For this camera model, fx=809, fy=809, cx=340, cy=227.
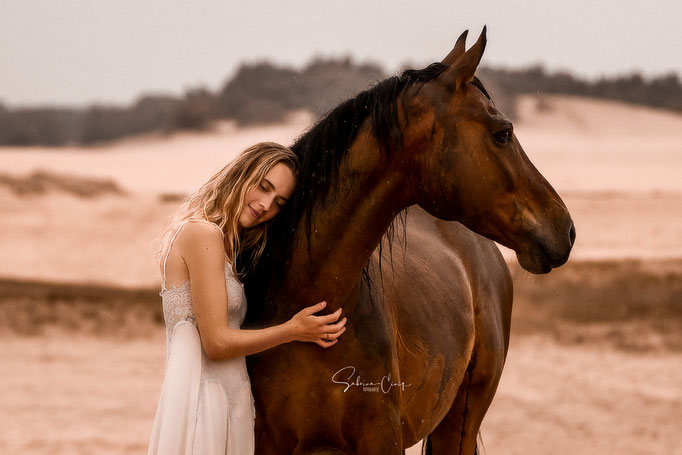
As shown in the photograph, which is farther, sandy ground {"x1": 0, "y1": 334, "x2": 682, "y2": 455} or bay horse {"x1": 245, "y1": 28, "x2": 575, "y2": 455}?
sandy ground {"x1": 0, "y1": 334, "x2": 682, "y2": 455}

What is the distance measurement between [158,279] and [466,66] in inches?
545

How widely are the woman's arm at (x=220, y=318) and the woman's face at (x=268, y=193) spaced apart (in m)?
0.13

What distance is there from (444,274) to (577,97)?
4093 cm

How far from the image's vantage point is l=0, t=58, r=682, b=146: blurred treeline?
36.1m

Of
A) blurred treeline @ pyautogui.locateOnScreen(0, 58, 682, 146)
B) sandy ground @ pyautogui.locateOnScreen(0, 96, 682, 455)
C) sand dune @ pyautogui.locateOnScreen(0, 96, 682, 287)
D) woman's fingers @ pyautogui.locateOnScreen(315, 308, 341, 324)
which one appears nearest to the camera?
woman's fingers @ pyautogui.locateOnScreen(315, 308, 341, 324)

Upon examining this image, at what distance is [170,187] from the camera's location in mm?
24953

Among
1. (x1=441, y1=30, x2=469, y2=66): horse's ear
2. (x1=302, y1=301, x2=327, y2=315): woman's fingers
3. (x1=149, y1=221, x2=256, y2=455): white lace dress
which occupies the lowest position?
(x1=149, y1=221, x2=256, y2=455): white lace dress

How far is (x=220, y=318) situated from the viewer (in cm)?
246

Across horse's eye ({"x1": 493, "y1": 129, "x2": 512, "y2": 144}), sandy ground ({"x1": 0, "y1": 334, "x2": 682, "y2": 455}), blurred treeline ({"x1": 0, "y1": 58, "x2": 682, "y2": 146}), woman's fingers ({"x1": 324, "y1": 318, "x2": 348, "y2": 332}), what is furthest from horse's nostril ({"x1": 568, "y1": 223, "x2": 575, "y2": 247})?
blurred treeline ({"x1": 0, "y1": 58, "x2": 682, "y2": 146})

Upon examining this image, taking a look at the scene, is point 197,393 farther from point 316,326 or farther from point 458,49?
point 458,49

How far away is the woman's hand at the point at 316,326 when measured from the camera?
2.43m

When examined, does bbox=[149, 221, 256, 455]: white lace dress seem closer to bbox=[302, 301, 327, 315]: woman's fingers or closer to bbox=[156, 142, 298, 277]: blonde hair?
bbox=[156, 142, 298, 277]: blonde hair

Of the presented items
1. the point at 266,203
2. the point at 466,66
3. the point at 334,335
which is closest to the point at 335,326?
the point at 334,335

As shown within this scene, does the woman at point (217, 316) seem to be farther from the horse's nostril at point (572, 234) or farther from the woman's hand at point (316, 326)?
the horse's nostril at point (572, 234)
